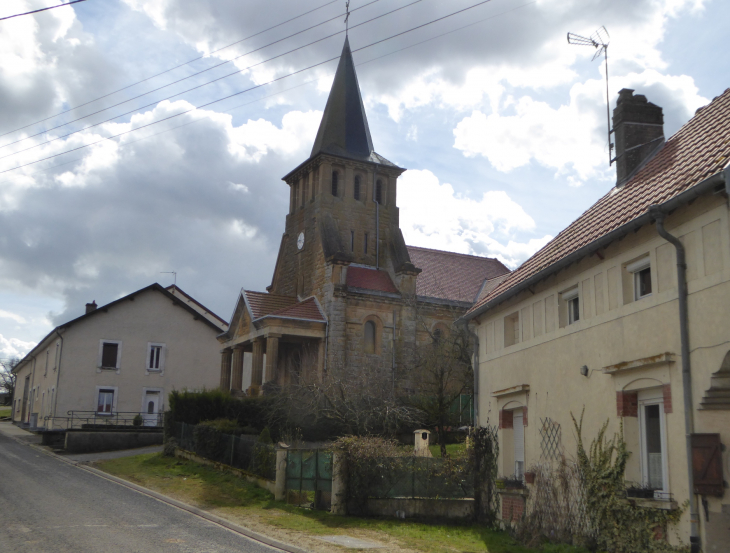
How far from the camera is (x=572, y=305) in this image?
46.6 ft

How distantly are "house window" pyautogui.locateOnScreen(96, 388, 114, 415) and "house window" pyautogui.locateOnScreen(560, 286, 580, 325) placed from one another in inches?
1303

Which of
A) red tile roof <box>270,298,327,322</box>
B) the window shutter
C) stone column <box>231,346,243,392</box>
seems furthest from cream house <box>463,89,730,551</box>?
stone column <box>231,346,243,392</box>

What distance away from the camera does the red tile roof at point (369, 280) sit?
129ft

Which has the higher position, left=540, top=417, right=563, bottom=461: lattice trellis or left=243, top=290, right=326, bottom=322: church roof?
left=243, top=290, right=326, bottom=322: church roof

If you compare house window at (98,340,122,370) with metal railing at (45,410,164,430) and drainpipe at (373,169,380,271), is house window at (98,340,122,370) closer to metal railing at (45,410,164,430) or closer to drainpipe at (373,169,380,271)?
metal railing at (45,410,164,430)

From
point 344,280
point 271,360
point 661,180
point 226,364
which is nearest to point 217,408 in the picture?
point 271,360

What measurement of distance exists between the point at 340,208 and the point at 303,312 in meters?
7.32

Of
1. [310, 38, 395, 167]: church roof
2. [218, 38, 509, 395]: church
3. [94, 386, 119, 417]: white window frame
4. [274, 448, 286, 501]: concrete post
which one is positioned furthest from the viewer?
[310, 38, 395, 167]: church roof

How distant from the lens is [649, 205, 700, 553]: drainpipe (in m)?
9.91

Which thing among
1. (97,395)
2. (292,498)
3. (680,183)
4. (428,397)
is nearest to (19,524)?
(292,498)

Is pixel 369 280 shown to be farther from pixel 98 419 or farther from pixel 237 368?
pixel 98 419

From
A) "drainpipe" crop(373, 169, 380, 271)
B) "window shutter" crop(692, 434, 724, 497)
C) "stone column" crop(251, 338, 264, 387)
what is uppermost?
"drainpipe" crop(373, 169, 380, 271)

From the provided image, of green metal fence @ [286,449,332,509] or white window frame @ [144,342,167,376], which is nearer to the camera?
green metal fence @ [286,449,332,509]

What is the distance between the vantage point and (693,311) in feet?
34.0
